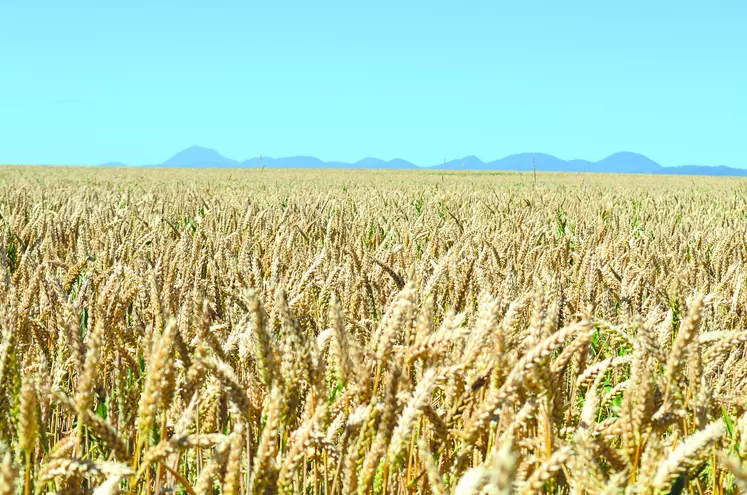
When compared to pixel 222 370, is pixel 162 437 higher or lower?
lower

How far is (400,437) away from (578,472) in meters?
0.24

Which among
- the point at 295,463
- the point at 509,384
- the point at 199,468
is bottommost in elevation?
the point at 199,468

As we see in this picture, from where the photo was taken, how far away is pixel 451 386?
52.0 inches

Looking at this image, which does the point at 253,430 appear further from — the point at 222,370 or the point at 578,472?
the point at 578,472

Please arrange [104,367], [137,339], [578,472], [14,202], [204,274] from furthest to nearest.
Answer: [14,202] < [204,274] < [137,339] < [104,367] < [578,472]

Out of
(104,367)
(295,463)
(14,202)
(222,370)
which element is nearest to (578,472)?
(295,463)

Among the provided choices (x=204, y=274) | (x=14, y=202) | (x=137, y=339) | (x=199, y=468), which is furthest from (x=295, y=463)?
(x=14, y=202)

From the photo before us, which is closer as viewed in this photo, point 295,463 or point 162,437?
point 295,463

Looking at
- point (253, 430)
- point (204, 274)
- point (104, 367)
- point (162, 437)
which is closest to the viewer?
point (162, 437)

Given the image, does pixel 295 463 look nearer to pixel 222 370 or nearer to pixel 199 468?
pixel 222 370

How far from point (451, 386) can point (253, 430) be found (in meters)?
0.50

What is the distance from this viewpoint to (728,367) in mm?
1954

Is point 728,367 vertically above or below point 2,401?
below

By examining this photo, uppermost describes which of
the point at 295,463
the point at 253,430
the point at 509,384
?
the point at 509,384
